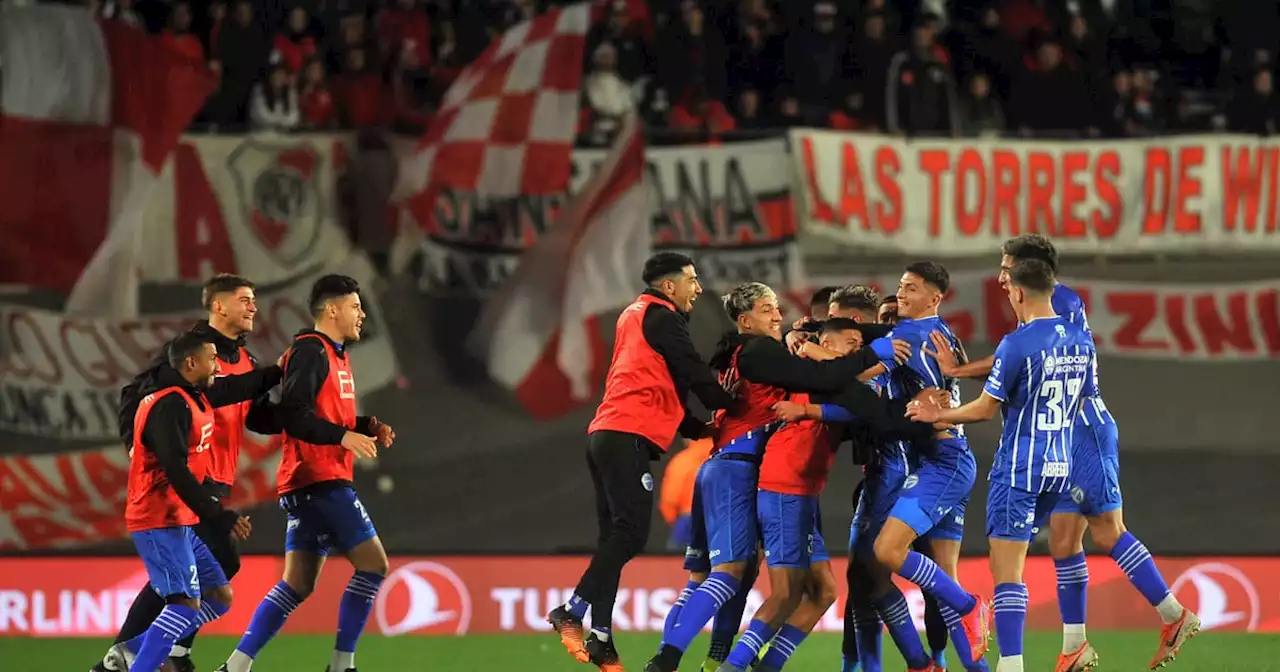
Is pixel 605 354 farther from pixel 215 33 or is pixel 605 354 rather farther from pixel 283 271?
pixel 215 33

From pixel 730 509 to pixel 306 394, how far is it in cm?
195

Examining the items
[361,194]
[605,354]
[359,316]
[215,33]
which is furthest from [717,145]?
[359,316]

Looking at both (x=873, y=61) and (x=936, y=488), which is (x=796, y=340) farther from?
(x=873, y=61)

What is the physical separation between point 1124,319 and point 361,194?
18.7 ft

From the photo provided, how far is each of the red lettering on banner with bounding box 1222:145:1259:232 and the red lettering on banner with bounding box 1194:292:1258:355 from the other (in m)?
0.54

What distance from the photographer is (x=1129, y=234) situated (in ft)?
39.1

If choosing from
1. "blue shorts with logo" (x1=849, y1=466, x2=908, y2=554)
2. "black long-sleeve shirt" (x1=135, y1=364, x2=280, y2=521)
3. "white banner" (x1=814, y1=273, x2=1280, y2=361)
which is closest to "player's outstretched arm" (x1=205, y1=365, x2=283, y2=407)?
"black long-sleeve shirt" (x1=135, y1=364, x2=280, y2=521)

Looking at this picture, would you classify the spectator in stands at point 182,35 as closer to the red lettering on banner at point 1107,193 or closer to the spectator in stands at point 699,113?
the spectator in stands at point 699,113

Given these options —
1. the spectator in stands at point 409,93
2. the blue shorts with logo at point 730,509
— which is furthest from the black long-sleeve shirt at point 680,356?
the spectator in stands at point 409,93

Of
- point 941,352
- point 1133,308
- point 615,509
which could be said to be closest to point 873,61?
point 1133,308

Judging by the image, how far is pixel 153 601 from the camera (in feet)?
24.7

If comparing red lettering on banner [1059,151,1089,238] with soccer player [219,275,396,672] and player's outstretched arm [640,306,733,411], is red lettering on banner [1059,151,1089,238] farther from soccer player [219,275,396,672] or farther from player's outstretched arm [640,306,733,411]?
soccer player [219,275,396,672]

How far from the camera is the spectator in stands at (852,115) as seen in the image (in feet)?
40.7

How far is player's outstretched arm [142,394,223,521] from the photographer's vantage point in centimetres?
687
